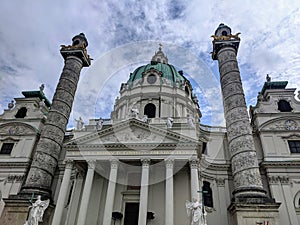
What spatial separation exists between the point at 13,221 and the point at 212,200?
14747 millimetres

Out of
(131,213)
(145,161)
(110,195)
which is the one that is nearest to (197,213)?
(145,161)

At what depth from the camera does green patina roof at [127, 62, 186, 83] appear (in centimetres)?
3316

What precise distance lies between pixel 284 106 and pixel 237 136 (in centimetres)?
834

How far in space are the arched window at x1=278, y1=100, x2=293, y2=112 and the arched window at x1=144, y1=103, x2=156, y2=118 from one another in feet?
41.0

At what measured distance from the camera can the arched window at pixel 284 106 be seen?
2395cm

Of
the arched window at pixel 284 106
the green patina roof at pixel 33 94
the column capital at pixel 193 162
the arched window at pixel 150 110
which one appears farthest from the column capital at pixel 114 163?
the arched window at pixel 284 106

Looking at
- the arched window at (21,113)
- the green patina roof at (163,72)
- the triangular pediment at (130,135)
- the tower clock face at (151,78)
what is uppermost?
the green patina roof at (163,72)

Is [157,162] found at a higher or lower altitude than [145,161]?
higher

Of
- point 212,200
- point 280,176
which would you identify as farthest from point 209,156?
point 280,176

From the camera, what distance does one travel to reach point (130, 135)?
19359 millimetres

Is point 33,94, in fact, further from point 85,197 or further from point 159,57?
point 159,57

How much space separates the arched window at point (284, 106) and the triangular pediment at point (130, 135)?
476 inches

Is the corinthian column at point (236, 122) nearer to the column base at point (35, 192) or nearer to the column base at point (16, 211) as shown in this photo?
the column base at point (35, 192)

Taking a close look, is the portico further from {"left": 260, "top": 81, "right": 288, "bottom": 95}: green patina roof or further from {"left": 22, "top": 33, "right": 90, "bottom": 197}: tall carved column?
{"left": 260, "top": 81, "right": 288, "bottom": 95}: green patina roof
